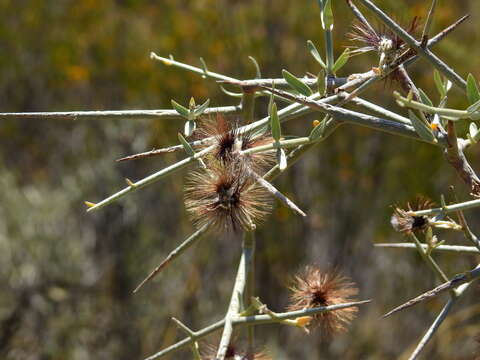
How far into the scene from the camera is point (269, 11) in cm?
502

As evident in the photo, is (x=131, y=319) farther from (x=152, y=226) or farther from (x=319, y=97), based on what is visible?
(x=319, y=97)

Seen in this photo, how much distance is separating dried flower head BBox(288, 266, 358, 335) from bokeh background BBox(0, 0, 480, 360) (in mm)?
3018

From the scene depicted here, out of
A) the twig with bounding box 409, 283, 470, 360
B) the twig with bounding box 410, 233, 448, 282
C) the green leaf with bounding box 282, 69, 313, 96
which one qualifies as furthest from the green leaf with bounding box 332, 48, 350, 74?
the twig with bounding box 409, 283, 470, 360

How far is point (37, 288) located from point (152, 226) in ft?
3.28

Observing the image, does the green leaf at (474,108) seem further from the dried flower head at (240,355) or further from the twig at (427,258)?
the dried flower head at (240,355)

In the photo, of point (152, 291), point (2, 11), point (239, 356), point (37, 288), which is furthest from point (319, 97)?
point (2, 11)

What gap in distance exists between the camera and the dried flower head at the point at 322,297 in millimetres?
1129

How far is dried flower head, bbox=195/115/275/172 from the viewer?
959 millimetres

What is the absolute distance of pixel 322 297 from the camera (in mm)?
1145

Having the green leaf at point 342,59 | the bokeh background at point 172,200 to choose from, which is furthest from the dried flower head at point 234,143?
the bokeh background at point 172,200

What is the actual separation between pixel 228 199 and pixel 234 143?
0.08 m

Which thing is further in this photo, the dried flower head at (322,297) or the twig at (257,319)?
the dried flower head at (322,297)

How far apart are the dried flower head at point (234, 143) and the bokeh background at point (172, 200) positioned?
3274 millimetres

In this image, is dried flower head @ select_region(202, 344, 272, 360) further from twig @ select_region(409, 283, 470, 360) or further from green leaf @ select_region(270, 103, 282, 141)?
green leaf @ select_region(270, 103, 282, 141)
